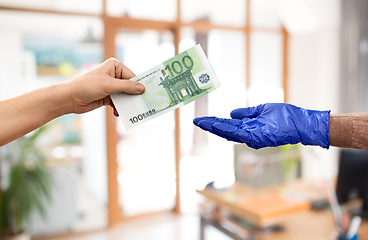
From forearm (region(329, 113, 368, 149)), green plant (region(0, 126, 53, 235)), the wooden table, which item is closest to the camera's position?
forearm (region(329, 113, 368, 149))

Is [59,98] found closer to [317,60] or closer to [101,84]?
[101,84]

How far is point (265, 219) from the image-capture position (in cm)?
178

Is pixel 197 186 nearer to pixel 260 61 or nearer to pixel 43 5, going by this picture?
pixel 260 61

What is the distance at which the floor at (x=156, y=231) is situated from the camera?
3.16m

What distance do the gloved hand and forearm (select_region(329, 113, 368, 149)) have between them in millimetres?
23

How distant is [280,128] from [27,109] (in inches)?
37.1

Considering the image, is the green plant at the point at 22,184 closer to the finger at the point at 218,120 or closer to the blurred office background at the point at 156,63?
the blurred office background at the point at 156,63

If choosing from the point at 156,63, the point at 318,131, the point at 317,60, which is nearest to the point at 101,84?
the point at 318,131

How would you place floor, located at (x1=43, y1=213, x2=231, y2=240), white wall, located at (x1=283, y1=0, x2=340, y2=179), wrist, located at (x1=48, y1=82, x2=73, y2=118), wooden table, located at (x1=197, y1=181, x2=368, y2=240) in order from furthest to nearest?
white wall, located at (x1=283, y1=0, x2=340, y2=179), floor, located at (x1=43, y1=213, x2=231, y2=240), wooden table, located at (x1=197, y1=181, x2=368, y2=240), wrist, located at (x1=48, y1=82, x2=73, y2=118)

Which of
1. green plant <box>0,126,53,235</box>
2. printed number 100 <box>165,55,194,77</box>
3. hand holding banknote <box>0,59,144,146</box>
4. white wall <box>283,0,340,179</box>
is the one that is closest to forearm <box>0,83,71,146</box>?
hand holding banknote <box>0,59,144,146</box>

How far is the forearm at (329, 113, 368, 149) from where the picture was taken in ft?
3.20

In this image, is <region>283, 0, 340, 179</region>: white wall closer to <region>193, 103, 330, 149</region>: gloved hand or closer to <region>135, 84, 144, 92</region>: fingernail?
<region>193, 103, 330, 149</region>: gloved hand

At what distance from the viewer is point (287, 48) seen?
4.46m

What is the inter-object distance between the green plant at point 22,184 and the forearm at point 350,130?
2404mm
